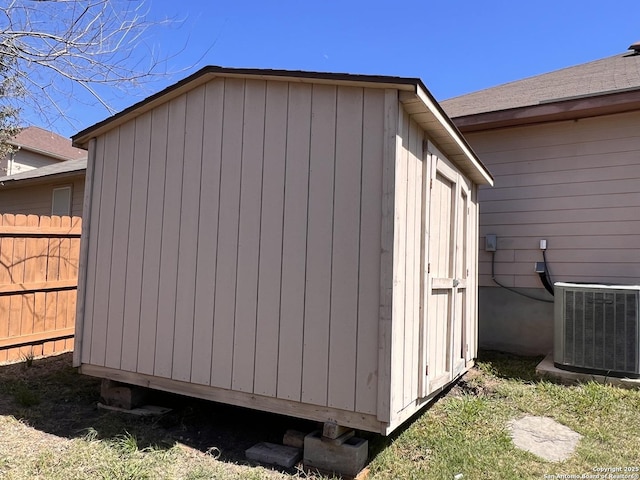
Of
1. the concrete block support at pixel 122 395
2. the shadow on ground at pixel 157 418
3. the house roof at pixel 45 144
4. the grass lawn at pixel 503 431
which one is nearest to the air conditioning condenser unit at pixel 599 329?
the grass lawn at pixel 503 431

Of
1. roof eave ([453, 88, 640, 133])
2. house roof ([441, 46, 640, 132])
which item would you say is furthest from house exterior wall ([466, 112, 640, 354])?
house roof ([441, 46, 640, 132])

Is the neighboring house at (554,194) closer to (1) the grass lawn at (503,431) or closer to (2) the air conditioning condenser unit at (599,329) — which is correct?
(2) the air conditioning condenser unit at (599,329)

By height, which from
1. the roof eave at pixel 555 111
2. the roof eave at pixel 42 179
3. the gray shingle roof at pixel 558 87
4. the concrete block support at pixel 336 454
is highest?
the gray shingle roof at pixel 558 87

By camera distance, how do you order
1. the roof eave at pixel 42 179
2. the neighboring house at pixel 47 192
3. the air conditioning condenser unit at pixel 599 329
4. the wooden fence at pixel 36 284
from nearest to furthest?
the air conditioning condenser unit at pixel 599 329 < the wooden fence at pixel 36 284 < the roof eave at pixel 42 179 < the neighboring house at pixel 47 192

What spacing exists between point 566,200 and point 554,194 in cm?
15

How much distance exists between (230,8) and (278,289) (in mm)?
4586

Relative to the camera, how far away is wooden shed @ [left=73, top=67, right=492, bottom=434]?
2.76m

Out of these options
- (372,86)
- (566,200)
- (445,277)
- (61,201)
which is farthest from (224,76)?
(61,201)

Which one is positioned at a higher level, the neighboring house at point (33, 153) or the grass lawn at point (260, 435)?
the neighboring house at point (33, 153)

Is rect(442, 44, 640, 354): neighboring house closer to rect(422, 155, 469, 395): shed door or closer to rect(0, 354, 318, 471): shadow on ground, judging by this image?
rect(422, 155, 469, 395): shed door

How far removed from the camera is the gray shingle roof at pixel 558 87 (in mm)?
5359

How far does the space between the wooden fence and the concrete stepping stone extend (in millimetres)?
5054

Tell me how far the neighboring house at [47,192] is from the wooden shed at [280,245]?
6293 millimetres

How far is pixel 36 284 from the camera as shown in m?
5.44
